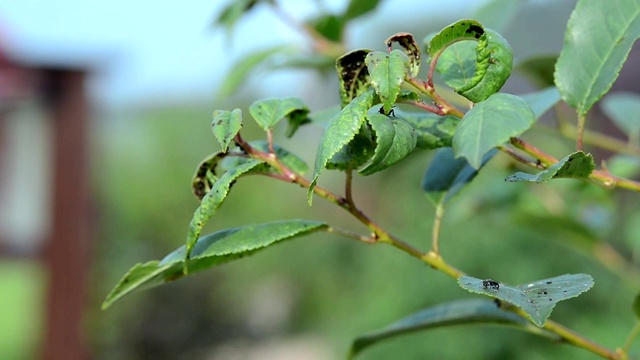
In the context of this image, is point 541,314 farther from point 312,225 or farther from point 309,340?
point 309,340

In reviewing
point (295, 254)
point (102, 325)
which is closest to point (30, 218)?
point (102, 325)

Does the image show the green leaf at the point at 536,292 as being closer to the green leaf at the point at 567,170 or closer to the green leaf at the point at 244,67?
the green leaf at the point at 567,170

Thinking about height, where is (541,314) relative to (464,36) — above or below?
below

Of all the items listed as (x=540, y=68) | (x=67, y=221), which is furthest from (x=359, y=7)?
(x=67, y=221)

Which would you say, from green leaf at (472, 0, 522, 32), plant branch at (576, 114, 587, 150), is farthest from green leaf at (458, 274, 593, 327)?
green leaf at (472, 0, 522, 32)

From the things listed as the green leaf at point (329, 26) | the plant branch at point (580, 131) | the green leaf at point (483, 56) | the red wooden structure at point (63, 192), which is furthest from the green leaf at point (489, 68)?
the red wooden structure at point (63, 192)

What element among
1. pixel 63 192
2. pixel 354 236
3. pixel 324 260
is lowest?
pixel 324 260

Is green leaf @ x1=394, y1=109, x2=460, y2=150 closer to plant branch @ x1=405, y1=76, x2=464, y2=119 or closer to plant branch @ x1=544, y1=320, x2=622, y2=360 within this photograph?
plant branch @ x1=405, y1=76, x2=464, y2=119

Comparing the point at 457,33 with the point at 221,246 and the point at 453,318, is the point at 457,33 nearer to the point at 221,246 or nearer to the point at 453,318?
the point at 221,246
